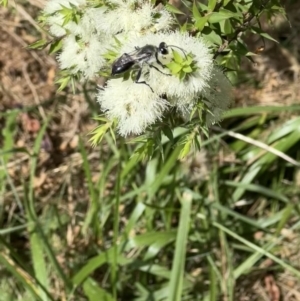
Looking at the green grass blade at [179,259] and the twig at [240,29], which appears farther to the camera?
the green grass blade at [179,259]

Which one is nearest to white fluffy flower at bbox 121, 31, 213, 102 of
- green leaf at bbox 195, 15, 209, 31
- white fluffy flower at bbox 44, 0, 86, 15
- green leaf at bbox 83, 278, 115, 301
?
green leaf at bbox 195, 15, 209, 31

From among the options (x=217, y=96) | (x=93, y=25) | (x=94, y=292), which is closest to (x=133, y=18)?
(x=93, y=25)

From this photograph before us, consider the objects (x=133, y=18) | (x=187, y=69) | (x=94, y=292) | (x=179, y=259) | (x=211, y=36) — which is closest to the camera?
(x=187, y=69)

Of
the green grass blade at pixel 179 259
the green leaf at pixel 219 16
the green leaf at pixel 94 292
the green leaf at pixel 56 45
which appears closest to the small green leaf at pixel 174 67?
the green leaf at pixel 219 16

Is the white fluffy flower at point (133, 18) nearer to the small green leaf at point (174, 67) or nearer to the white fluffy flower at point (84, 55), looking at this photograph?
the white fluffy flower at point (84, 55)

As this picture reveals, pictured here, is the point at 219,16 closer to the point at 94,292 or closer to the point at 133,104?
the point at 133,104
